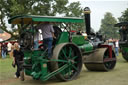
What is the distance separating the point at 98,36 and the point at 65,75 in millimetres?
3033

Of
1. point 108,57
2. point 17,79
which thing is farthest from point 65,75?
point 108,57

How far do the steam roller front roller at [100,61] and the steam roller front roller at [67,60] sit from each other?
124cm

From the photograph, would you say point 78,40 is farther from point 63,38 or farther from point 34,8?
point 34,8

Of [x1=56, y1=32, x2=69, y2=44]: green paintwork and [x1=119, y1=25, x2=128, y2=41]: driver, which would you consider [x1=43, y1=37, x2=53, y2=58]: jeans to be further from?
[x1=119, y1=25, x2=128, y2=41]: driver

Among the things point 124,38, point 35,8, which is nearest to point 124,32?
point 124,38

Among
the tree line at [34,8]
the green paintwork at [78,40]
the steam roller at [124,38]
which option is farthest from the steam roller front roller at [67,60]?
the tree line at [34,8]

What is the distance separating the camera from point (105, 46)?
925 cm

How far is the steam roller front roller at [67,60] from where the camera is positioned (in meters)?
6.70

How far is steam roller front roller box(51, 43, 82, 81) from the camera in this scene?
670 centimetres

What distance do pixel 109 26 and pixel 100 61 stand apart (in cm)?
7913

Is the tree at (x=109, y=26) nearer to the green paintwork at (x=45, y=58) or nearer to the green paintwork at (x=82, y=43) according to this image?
the green paintwork at (x=82, y=43)

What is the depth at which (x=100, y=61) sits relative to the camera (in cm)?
852

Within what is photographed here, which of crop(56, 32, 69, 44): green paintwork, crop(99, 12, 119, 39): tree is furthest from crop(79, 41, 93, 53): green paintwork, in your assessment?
crop(99, 12, 119, 39): tree

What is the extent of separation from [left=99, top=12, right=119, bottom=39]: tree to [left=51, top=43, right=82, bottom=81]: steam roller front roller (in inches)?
2937
